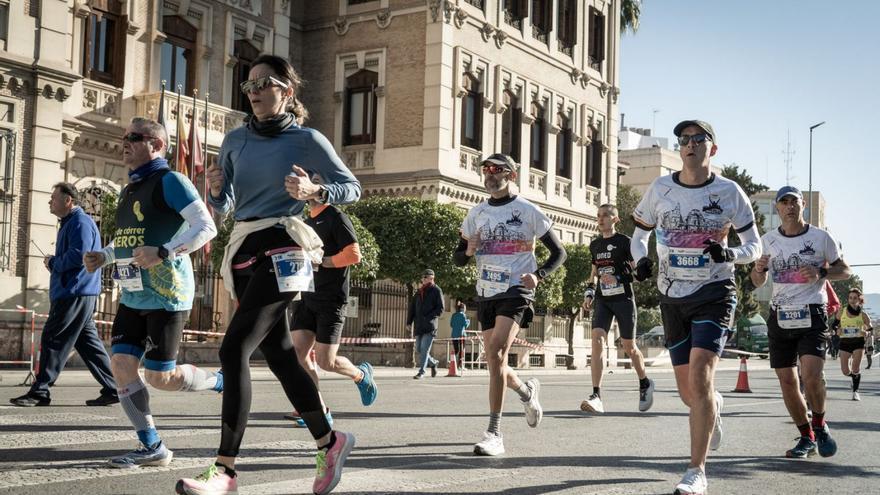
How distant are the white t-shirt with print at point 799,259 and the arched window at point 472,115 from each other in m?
23.9

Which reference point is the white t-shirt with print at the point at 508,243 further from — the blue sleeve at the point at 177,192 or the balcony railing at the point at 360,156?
the balcony railing at the point at 360,156

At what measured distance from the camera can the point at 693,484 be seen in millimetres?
5828

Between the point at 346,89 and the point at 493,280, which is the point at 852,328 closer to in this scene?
the point at 493,280

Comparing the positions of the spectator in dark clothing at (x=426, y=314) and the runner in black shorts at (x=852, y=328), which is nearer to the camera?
the runner in black shorts at (x=852, y=328)

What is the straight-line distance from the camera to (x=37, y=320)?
65.5 feet

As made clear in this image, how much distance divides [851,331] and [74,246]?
1480 centimetres

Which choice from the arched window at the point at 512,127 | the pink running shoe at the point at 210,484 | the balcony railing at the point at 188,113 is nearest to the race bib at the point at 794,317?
the pink running shoe at the point at 210,484

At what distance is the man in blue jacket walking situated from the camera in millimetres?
10469

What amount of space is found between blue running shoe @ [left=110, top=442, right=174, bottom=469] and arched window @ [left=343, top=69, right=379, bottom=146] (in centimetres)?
2612

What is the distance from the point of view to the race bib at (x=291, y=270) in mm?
5234

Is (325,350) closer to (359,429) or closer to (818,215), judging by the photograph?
(359,429)

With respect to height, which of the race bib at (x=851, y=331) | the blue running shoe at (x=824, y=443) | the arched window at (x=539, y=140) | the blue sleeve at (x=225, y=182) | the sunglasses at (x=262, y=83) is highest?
the arched window at (x=539, y=140)

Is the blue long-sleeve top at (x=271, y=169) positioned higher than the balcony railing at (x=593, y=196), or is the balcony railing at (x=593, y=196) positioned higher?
the balcony railing at (x=593, y=196)

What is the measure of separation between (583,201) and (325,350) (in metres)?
31.1
